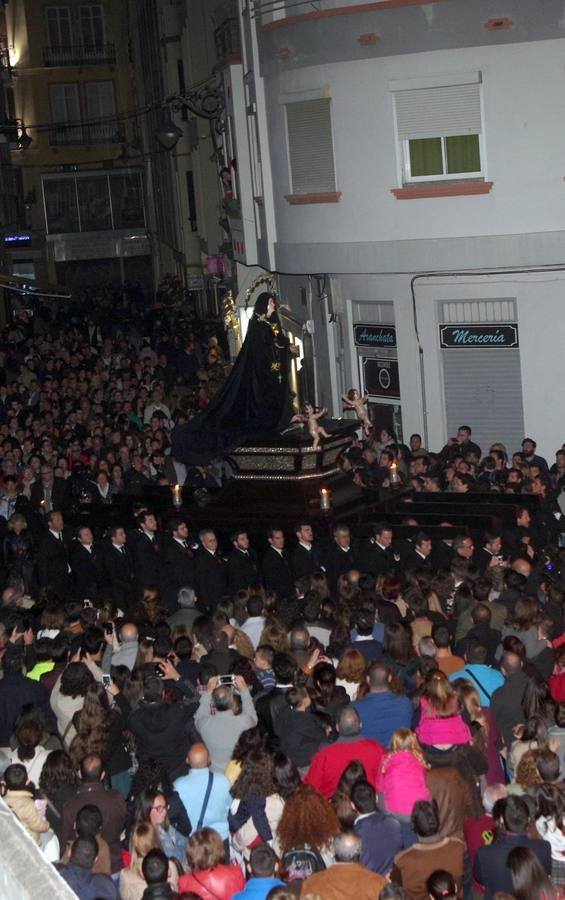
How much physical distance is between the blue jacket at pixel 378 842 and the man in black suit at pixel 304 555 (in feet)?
27.1

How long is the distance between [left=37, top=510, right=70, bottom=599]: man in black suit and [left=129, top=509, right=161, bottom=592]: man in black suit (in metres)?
0.89

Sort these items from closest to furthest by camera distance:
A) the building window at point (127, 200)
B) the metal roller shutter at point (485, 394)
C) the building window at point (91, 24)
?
1. the metal roller shutter at point (485, 394)
2. the building window at point (91, 24)
3. the building window at point (127, 200)

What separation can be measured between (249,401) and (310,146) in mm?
6262

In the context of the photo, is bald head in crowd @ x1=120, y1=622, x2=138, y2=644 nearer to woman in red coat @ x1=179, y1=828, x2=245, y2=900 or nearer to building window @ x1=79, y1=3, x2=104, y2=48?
woman in red coat @ x1=179, y1=828, x2=245, y2=900

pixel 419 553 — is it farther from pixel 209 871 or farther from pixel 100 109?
pixel 100 109

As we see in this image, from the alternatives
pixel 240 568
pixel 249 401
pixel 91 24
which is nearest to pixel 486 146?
pixel 249 401

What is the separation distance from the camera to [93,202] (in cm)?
6125

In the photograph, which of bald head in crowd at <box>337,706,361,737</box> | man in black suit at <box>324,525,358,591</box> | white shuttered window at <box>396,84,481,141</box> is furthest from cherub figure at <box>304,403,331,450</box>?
bald head in crowd at <box>337,706,361,737</box>

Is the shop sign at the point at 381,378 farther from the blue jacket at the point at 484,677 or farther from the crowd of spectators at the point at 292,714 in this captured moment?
the blue jacket at the point at 484,677

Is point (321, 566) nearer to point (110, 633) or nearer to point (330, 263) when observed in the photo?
point (110, 633)

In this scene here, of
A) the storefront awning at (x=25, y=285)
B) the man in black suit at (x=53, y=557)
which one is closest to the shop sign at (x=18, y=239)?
the storefront awning at (x=25, y=285)

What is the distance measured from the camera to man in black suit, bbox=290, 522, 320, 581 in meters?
17.0

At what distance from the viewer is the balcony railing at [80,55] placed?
5997cm

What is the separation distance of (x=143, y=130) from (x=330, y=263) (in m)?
35.8
